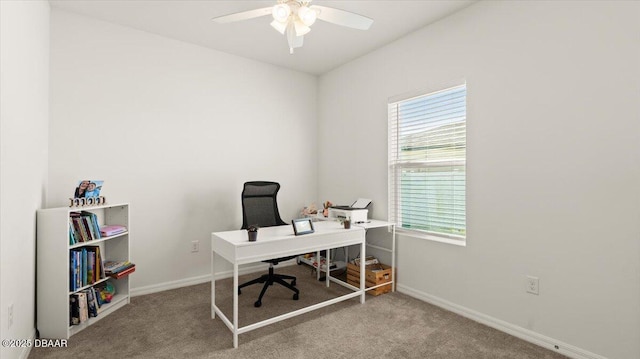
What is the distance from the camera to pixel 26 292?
2.04m

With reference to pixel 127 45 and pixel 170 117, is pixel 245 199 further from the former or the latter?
pixel 127 45

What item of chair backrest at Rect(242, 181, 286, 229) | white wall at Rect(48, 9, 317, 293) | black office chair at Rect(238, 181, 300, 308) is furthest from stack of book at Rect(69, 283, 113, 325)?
chair backrest at Rect(242, 181, 286, 229)

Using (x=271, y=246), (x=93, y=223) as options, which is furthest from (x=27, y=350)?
(x=271, y=246)

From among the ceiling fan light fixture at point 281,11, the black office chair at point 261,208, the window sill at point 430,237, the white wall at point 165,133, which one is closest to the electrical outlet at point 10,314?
the white wall at point 165,133

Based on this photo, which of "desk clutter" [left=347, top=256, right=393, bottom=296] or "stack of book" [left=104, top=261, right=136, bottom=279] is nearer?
"stack of book" [left=104, top=261, right=136, bottom=279]

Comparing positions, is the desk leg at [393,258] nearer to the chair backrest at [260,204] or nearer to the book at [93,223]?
the chair backrest at [260,204]

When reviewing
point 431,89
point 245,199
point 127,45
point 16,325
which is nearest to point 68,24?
point 127,45

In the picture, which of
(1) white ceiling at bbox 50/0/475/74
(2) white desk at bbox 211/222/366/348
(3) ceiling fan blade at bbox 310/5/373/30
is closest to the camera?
(3) ceiling fan blade at bbox 310/5/373/30

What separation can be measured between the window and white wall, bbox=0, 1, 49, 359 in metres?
3.04

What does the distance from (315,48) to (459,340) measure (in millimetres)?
3207

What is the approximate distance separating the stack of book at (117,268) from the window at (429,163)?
8.72 ft

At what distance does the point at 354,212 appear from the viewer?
336 cm

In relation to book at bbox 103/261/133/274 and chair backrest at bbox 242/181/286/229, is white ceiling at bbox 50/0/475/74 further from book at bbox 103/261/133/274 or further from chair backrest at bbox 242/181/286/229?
book at bbox 103/261/133/274

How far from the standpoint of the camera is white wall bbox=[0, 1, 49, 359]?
1.65m
